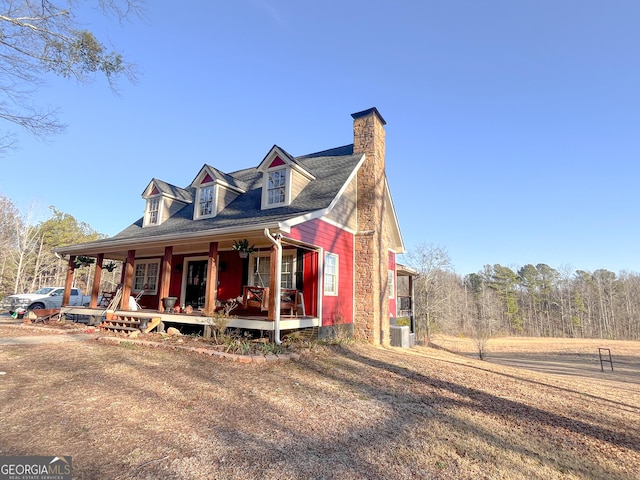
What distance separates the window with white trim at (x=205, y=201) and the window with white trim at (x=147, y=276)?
3918 millimetres

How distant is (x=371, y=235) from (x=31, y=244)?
3925cm

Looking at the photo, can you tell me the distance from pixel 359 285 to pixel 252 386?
23.2ft

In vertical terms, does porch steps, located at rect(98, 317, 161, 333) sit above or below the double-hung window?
below

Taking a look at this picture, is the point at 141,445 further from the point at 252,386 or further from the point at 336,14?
the point at 336,14

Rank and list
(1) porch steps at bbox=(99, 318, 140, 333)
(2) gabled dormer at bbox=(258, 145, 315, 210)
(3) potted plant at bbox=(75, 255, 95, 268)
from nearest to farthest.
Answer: (1) porch steps at bbox=(99, 318, 140, 333), (2) gabled dormer at bbox=(258, 145, 315, 210), (3) potted plant at bbox=(75, 255, 95, 268)

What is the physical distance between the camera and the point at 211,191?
13180mm

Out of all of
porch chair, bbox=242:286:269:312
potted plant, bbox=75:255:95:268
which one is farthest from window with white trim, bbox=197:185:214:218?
potted plant, bbox=75:255:95:268

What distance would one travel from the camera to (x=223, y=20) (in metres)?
12.8

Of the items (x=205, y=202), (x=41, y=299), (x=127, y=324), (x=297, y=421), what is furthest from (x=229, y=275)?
(x=41, y=299)

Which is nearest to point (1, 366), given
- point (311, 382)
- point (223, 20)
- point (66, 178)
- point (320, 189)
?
point (311, 382)

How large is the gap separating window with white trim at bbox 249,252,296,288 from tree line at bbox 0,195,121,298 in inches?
859

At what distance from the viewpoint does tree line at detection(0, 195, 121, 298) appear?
103 feet

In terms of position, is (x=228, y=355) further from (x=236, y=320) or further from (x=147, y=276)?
(x=147, y=276)

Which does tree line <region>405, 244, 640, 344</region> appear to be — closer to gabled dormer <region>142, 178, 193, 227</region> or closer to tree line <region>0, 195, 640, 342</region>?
tree line <region>0, 195, 640, 342</region>
